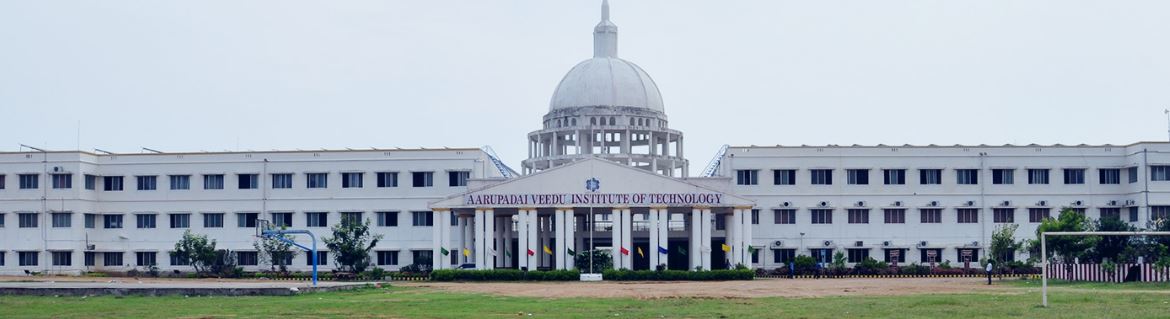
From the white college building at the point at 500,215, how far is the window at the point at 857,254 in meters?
0.12

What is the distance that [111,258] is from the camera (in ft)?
298

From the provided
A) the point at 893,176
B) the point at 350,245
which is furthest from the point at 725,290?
the point at 893,176

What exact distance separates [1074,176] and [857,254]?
1406 centimetres

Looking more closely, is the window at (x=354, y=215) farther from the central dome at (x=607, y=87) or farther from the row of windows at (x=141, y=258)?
the central dome at (x=607, y=87)

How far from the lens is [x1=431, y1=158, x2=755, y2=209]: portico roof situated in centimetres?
7856

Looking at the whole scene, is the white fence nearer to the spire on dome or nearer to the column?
the column

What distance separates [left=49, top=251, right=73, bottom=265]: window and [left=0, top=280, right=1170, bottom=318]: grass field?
39.9 metres

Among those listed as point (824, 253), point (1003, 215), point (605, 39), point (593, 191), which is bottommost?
point (824, 253)

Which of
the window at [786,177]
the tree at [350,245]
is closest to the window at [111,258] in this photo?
the tree at [350,245]

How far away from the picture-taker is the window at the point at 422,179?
294 feet

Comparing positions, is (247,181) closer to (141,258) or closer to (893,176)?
→ (141,258)

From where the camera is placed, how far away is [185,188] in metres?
91.2

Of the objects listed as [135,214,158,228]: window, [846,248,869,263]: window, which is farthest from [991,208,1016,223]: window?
[135,214,158,228]: window

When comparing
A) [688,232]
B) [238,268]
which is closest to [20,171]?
[238,268]
